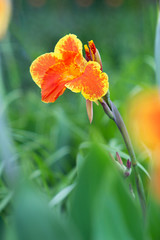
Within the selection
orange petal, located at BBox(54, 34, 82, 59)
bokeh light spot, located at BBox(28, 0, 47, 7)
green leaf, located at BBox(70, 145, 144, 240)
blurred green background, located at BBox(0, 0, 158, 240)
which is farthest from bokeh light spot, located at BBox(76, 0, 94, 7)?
green leaf, located at BBox(70, 145, 144, 240)

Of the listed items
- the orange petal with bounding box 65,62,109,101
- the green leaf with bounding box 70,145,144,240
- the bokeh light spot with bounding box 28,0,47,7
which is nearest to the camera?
the green leaf with bounding box 70,145,144,240

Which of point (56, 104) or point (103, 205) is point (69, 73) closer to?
point (103, 205)

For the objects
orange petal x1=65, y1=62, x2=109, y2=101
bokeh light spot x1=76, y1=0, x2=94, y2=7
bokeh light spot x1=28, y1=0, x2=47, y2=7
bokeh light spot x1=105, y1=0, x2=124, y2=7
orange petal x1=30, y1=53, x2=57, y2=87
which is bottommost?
orange petal x1=65, y1=62, x2=109, y2=101

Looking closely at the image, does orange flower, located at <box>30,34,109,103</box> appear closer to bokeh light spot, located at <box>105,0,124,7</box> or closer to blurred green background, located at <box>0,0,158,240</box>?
blurred green background, located at <box>0,0,158,240</box>

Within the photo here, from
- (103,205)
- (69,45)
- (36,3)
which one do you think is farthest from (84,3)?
(103,205)

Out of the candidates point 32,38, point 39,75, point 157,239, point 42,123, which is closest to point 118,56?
point 32,38

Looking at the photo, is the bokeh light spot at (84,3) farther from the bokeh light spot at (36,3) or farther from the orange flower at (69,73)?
the orange flower at (69,73)

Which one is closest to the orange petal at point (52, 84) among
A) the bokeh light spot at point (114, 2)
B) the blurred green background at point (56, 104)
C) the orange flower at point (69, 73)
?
the orange flower at point (69, 73)

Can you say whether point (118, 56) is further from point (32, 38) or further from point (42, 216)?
point (42, 216)
